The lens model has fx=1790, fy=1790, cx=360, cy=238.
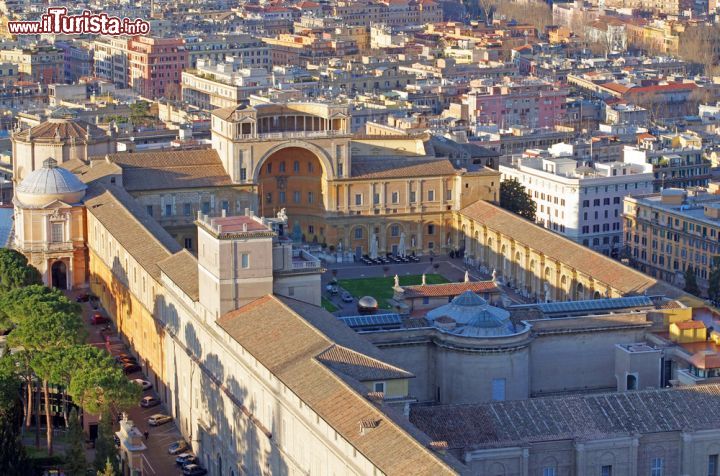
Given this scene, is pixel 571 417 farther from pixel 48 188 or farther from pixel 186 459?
pixel 48 188

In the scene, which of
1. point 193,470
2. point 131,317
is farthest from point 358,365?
point 131,317

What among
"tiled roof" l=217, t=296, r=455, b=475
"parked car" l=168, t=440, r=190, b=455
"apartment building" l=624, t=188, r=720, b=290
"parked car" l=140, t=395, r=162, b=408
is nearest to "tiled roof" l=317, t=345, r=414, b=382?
"tiled roof" l=217, t=296, r=455, b=475

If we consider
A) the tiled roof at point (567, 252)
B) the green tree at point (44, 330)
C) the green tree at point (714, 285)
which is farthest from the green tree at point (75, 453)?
the green tree at point (714, 285)

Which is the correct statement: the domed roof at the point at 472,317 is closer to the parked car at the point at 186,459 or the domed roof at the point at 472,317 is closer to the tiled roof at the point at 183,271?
the tiled roof at the point at 183,271

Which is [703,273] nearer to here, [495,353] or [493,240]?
[493,240]

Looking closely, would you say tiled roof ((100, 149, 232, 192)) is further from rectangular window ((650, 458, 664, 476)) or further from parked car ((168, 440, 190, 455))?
rectangular window ((650, 458, 664, 476))

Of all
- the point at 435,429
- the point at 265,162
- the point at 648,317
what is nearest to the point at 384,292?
the point at 265,162
